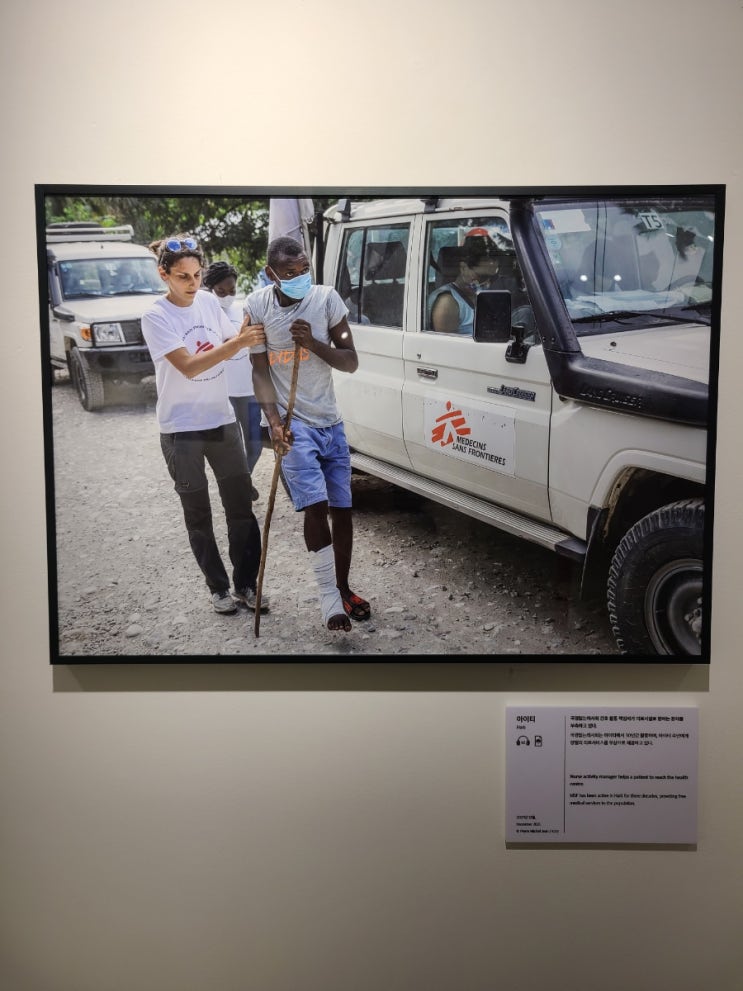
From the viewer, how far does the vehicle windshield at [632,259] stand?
154 cm

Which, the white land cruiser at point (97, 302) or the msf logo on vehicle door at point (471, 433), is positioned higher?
the white land cruiser at point (97, 302)

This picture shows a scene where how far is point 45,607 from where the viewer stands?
1.70 meters

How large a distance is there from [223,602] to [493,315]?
2.68 feet

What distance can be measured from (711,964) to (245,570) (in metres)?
1.37

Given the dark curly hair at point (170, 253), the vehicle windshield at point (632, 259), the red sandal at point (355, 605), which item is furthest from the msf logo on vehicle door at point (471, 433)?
the dark curly hair at point (170, 253)

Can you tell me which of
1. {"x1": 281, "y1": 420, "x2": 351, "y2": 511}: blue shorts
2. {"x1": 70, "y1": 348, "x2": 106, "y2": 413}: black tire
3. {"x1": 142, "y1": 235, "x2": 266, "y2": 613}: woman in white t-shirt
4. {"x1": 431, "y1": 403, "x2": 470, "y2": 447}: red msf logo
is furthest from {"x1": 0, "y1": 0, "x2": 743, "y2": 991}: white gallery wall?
{"x1": 431, "y1": 403, "x2": 470, "y2": 447}: red msf logo

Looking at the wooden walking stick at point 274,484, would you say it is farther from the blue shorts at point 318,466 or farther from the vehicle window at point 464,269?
the vehicle window at point 464,269

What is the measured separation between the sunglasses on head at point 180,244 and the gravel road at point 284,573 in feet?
0.91

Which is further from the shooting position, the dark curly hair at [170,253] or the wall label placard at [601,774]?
the wall label placard at [601,774]

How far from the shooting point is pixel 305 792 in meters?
1.72

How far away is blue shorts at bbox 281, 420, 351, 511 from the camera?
1616 millimetres

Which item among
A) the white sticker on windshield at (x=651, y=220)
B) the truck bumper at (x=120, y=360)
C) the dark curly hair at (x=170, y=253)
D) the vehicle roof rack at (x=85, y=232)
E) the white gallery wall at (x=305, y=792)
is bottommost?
the white gallery wall at (x=305, y=792)
